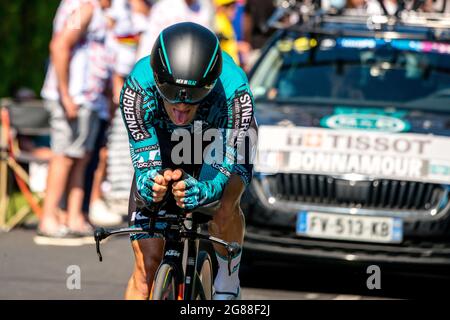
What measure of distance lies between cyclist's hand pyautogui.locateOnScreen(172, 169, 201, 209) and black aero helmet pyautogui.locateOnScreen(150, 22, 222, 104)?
0.36 m

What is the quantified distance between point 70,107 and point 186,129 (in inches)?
177

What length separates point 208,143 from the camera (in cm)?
602

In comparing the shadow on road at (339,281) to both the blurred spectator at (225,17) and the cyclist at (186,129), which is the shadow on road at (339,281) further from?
the blurred spectator at (225,17)

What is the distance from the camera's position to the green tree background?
13.2 m

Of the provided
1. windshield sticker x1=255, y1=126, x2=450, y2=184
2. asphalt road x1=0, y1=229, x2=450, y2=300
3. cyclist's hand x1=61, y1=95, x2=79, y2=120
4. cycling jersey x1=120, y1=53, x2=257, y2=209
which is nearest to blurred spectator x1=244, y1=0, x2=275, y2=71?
cyclist's hand x1=61, y1=95, x2=79, y2=120

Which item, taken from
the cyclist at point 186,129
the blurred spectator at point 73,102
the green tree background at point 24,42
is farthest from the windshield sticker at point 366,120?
the green tree background at point 24,42

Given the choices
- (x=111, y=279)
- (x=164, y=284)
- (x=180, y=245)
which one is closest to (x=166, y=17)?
(x=111, y=279)

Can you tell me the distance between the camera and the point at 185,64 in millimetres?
5449

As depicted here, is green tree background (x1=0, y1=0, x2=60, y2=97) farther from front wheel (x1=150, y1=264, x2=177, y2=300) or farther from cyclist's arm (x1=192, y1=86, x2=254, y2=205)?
front wheel (x1=150, y1=264, x2=177, y2=300)

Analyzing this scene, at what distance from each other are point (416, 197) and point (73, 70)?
3503 mm

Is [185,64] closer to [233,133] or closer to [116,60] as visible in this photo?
[233,133]
